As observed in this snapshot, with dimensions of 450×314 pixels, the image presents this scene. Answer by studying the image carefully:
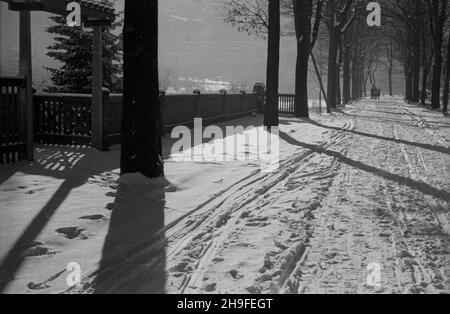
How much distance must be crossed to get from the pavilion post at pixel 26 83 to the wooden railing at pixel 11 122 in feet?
0.18

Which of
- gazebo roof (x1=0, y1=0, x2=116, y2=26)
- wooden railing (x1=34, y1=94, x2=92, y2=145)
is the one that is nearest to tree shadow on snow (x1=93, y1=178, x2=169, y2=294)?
gazebo roof (x1=0, y1=0, x2=116, y2=26)

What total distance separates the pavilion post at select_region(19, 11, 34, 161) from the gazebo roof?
0.28 m

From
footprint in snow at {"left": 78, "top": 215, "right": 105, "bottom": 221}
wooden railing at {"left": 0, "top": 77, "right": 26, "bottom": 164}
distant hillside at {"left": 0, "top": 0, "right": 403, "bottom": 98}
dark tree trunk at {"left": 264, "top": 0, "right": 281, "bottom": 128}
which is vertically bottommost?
footprint in snow at {"left": 78, "top": 215, "right": 105, "bottom": 221}

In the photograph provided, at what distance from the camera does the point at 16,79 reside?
1020 centimetres

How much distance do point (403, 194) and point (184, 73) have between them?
147340mm

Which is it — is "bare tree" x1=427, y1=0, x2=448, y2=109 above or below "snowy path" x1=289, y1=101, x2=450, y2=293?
above

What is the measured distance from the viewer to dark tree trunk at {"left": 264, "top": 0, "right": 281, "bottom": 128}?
66.0ft

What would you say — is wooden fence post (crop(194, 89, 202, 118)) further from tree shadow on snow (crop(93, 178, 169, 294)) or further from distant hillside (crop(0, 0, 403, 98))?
distant hillside (crop(0, 0, 403, 98))

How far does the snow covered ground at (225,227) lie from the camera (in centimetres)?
466

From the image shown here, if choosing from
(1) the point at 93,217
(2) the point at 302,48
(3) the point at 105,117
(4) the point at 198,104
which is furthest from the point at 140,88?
(2) the point at 302,48

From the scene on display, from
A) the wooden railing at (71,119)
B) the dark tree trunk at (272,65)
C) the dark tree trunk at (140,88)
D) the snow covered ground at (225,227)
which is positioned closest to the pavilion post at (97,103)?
the wooden railing at (71,119)

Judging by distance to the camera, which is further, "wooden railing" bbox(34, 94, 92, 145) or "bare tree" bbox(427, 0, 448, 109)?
"bare tree" bbox(427, 0, 448, 109)

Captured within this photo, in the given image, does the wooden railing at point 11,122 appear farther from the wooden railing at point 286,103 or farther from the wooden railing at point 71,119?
the wooden railing at point 286,103

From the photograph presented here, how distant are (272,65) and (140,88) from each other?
474 inches
